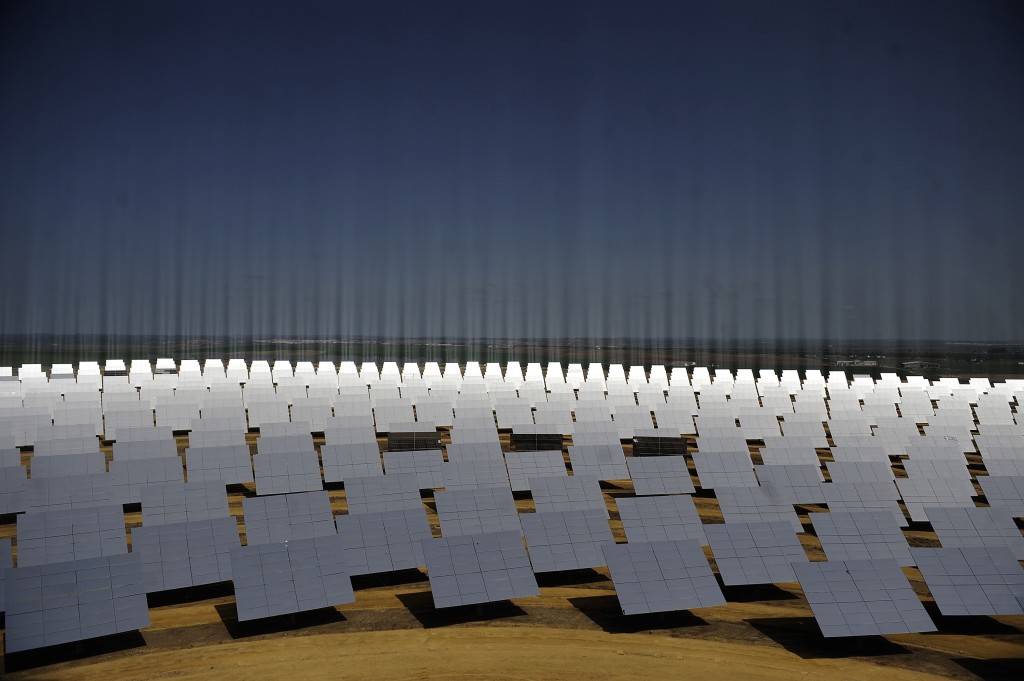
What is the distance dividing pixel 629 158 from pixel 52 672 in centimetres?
2471

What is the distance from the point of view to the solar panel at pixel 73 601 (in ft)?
15.9

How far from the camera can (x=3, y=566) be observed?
17.6 feet

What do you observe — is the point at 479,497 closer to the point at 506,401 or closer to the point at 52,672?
the point at 52,672

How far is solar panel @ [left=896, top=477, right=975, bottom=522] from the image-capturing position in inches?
329

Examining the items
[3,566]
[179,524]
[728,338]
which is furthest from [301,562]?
[728,338]

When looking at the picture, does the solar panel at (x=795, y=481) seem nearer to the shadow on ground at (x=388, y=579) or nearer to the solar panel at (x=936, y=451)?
the solar panel at (x=936, y=451)

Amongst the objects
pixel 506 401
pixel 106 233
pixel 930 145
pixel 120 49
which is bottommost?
pixel 506 401

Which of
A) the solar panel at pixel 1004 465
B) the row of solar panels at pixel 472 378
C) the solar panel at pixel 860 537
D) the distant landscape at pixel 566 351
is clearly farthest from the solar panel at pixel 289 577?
the distant landscape at pixel 566 351

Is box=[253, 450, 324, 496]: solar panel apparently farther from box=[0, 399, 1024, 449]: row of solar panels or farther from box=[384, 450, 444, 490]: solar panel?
box=[0, 399, 1024, 449]: row of solar panels

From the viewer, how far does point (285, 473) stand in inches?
325

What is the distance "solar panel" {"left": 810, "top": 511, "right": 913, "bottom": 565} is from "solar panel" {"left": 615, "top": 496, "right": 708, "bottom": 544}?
1133mm

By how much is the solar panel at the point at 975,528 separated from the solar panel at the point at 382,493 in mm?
5233

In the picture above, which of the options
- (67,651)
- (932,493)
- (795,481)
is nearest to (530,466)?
(795,481)

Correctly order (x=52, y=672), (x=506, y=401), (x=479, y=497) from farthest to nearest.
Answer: (x=506, y=401) < (x=479, y=497) < (x=52, y=672)
